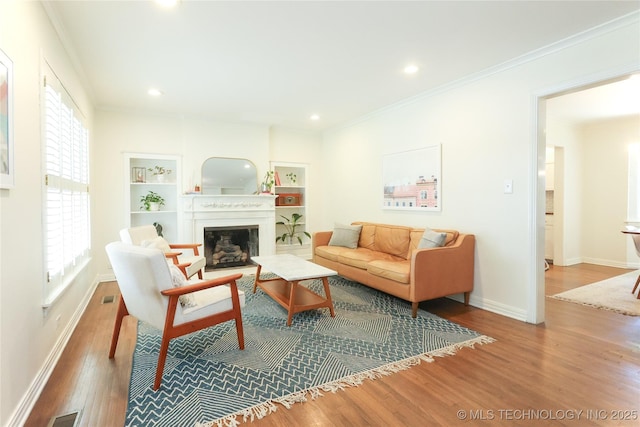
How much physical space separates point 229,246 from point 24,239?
3.69m

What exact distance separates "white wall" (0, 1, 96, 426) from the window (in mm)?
169

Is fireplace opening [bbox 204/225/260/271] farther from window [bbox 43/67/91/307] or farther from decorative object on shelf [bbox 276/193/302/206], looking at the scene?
window [bbox 43/67/91/307]

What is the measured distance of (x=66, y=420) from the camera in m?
1.70

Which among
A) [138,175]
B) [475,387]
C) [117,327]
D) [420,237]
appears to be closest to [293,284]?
[117,327]

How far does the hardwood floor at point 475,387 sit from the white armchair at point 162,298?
316 millimetres

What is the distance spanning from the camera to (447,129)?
3771mm

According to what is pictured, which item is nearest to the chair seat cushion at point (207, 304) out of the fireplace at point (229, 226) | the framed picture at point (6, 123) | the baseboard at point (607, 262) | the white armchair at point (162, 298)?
the white armchair at point (162, 298)

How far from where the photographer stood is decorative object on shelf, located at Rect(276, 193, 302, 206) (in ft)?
19.9

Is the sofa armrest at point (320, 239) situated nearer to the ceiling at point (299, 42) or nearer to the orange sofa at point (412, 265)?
the orange sofa at point (412, 265)

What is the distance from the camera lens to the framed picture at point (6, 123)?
1.55 metres

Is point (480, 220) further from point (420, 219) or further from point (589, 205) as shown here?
point (589, 205)

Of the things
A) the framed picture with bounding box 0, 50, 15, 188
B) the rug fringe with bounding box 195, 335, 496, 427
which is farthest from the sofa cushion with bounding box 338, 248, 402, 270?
the framed picture with bounding box 0, 50, 15, 188

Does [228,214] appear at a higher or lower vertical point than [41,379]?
higher

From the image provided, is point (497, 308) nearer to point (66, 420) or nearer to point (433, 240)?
point (433, 240)
